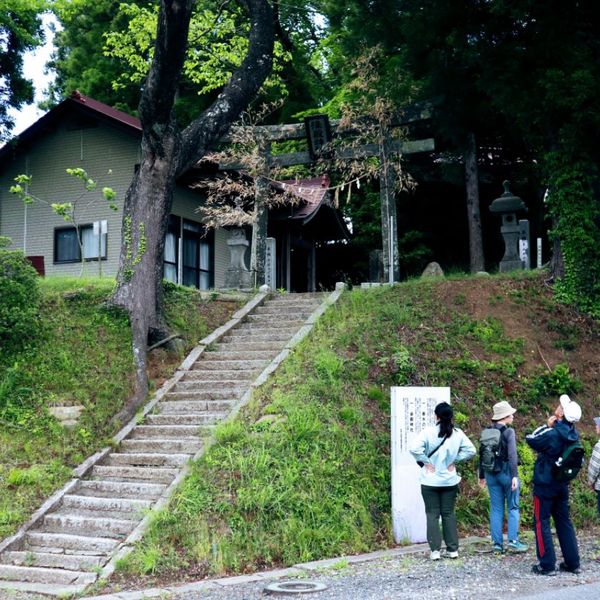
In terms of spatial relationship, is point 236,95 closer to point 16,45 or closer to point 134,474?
point 134,474

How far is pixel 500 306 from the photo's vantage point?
46.5ft

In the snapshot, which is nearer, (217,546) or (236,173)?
(217,546)

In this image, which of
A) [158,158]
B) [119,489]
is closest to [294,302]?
[158,158]

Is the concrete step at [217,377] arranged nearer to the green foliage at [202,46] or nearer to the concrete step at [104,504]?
the concrete step at [104,504]

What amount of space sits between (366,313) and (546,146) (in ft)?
17.3

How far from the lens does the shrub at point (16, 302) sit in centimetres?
1248

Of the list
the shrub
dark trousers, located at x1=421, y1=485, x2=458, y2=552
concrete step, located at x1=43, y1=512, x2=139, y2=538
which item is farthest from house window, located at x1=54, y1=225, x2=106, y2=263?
dark trousers, located at x1=421, y1=485, x2=458, y2=552

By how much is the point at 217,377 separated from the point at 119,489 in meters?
3.21

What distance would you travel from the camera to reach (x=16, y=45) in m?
24.0

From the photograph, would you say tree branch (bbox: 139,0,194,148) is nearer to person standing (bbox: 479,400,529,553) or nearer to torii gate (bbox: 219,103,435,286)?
torii gate (bbox: 219,103,435,286)

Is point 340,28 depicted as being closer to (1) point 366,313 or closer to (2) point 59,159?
(2) point 59,159

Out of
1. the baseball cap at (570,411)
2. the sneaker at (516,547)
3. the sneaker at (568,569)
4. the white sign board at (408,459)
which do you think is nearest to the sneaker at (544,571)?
the sneaker at (568,569)

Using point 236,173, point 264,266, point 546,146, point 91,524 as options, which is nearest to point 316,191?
point 236,173

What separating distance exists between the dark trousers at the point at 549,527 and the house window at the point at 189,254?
1587cm
